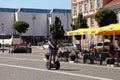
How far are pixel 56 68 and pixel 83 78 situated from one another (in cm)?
455

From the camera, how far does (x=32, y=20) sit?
120 meters

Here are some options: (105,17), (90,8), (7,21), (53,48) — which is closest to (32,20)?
(7,21)

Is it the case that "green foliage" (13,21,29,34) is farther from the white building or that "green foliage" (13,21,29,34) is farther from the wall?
the wall

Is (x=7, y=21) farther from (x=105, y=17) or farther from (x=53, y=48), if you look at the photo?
(x=53, y=48)

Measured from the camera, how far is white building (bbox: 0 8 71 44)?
118 meters

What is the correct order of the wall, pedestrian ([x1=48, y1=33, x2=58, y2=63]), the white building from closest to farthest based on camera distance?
pedestrian ([x1=48, y1=33, x2=58, y2=63])
the wall
the white building

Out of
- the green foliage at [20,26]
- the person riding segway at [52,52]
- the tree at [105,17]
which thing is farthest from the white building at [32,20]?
the person riding segway at [52,52]

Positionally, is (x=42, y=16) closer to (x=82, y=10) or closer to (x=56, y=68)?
(x=82, y=10)

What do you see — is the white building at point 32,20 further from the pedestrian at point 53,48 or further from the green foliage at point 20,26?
the pedestrian at point 53,48

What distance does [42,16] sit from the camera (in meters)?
120

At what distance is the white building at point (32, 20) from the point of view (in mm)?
117938

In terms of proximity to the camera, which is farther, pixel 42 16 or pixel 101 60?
pixel 42 16

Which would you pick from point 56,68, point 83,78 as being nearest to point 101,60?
point 56,68

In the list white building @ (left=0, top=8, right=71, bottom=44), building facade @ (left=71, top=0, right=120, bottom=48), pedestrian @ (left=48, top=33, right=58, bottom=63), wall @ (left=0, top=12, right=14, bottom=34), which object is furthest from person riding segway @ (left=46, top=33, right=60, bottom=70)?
wall @ (left=0, top=12, right=14, bottom=34)
